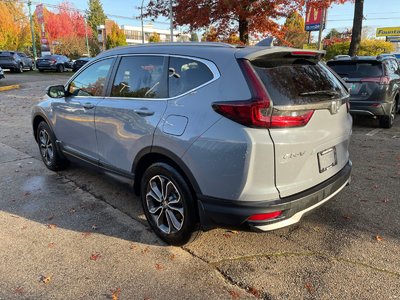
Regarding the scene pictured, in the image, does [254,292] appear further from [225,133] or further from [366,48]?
[366,48]

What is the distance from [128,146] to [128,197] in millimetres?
1107

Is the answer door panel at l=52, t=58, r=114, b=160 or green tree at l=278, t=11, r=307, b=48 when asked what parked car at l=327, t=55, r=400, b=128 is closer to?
door panel at l=52, t=58, r=114, b=160

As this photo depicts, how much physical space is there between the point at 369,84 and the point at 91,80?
19.8ft

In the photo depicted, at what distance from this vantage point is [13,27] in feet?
148

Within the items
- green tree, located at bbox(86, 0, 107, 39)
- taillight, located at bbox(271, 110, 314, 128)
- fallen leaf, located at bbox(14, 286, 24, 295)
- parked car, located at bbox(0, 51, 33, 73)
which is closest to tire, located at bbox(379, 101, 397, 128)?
taillight, located at bbox(271, 110, 314, 128)

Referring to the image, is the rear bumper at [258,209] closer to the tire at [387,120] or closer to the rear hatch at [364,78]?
the rear hatch at [364,78]

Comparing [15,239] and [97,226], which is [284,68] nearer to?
[97,226]

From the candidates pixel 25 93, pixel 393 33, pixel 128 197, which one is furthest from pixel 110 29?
pixel 128 197

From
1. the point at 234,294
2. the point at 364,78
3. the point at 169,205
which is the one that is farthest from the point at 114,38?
the point at 234,294

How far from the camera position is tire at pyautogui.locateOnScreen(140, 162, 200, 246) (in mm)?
3002

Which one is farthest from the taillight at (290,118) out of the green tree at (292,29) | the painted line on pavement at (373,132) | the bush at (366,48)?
the bush at (366,48)

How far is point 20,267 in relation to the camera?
300 centimetres

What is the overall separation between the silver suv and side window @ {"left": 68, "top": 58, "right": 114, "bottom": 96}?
0.29 m

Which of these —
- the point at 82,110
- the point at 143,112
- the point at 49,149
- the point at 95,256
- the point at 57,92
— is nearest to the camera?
the point at 95,256
